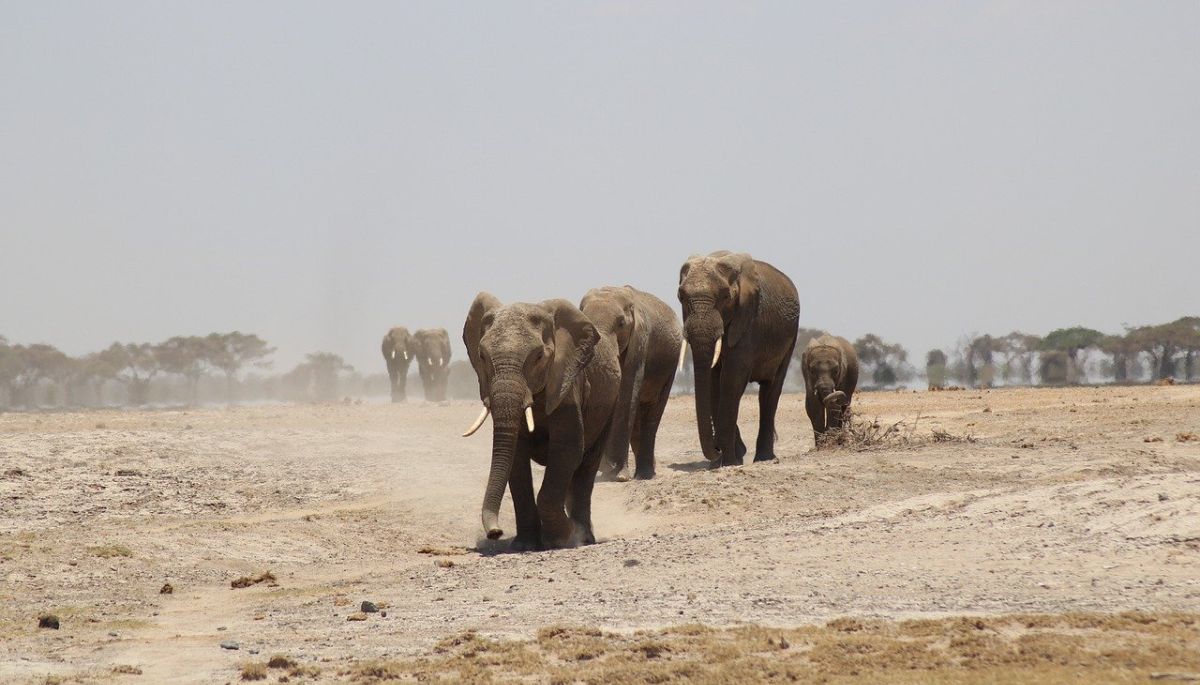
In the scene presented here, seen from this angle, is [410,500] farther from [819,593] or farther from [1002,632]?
[1002,632]

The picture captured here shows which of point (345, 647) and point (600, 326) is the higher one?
point (600, 326)

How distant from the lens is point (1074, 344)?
65.0 metres

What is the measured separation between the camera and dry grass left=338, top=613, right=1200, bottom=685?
741 centimetres

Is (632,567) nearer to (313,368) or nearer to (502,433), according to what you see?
(502,433)

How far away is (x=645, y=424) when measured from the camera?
19453mm

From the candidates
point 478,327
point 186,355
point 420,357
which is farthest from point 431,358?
point 478,327

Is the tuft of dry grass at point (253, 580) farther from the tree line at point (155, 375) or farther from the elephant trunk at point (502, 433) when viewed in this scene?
the tree line at point (155, 375)

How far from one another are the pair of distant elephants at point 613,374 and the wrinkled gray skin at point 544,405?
12 mm

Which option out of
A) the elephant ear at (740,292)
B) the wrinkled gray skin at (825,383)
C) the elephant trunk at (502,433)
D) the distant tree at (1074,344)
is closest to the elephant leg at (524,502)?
the elephant trunk at (502,433)

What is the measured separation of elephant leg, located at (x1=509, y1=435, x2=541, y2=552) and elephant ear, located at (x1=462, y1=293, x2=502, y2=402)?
66cm

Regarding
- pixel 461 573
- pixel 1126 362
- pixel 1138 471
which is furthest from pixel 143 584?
pixel 1126 362

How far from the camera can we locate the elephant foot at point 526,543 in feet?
45.0

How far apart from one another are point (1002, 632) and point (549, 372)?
19.4ft

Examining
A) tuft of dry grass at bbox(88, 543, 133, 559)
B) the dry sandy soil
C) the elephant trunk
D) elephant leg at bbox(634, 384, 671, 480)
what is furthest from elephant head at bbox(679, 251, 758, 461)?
tuft of dry grass at bbox(88, 543, 133, 559)
